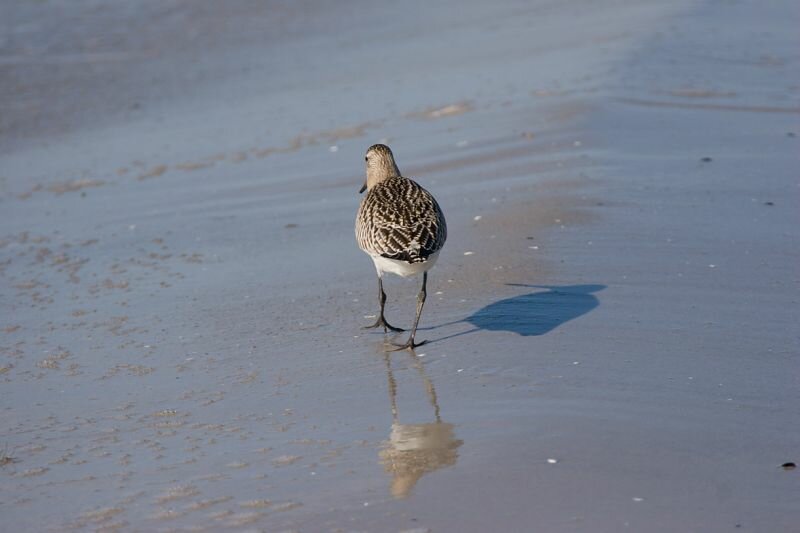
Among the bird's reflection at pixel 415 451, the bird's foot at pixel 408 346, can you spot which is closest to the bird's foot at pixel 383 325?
the bird's foot at pixel 408 346

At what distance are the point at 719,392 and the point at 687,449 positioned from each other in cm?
68

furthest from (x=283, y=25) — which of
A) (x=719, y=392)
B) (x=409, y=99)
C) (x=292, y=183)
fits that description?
(x=719, y=392)

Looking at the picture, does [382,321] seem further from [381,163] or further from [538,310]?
[381,163]

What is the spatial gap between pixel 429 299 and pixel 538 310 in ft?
2.48

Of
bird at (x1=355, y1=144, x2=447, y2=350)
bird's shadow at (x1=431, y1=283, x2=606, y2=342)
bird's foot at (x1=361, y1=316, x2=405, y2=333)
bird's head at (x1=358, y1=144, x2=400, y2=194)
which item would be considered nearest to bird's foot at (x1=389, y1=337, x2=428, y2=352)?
bird at (x1=355, y1=144, x2=447, y2=350)

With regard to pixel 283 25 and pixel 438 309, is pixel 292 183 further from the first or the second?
pixel 283 25

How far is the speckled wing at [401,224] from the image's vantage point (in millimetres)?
6055

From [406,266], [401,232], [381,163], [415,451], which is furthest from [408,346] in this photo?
[381,163]

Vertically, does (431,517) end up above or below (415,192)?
below

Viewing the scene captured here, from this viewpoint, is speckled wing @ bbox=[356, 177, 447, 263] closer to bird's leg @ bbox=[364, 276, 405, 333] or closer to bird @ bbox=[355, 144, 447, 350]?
bird @ bbox=[355, 144, 447, 350]

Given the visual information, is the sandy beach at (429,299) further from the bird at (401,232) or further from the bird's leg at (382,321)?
the bird at (401,232)

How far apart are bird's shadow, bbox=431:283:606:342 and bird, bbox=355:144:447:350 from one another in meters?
0.37

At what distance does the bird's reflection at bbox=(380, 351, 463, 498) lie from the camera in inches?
178

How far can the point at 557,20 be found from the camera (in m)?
16.6
